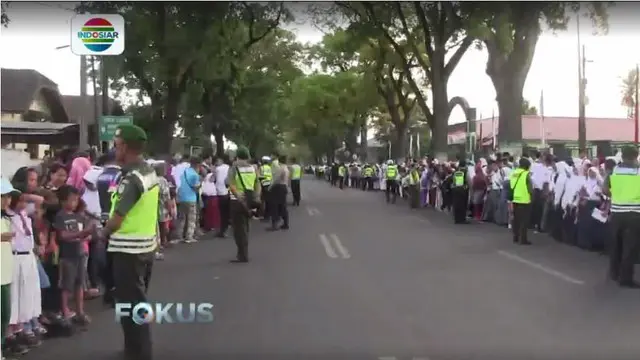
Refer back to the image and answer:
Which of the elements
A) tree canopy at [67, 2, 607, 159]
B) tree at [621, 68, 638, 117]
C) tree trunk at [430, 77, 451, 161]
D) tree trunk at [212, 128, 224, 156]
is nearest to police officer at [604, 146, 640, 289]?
tree canopy at [67, 2, 607, 159]

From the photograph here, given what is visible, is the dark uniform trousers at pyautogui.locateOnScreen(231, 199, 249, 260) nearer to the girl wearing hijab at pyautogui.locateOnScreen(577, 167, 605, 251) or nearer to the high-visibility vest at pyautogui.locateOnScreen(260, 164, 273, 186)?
the girl wearing hijab at pyautogui.locateOnScreen(577, 167, 605, 251)

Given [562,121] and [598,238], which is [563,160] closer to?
[598,238]

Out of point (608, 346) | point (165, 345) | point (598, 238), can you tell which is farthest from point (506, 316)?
point (598, 238)

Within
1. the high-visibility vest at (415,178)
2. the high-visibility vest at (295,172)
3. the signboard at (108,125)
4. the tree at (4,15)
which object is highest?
the tree at (4,15)

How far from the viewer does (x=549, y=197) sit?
58.4 feet

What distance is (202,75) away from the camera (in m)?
26.3

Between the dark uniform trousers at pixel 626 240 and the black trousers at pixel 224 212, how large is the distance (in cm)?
910

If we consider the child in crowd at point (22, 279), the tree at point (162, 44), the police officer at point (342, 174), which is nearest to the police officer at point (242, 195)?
the tree at point (162, 44)

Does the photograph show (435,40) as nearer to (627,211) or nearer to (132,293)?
(627,211)

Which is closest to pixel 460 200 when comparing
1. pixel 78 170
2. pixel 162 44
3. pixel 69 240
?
pixel 162 44

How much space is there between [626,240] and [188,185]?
8335mm

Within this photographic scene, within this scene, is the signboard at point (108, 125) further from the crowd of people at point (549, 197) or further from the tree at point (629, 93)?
the tree at point (629, 93)

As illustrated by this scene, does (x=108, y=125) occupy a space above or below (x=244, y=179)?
above

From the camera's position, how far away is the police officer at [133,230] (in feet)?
21.1
